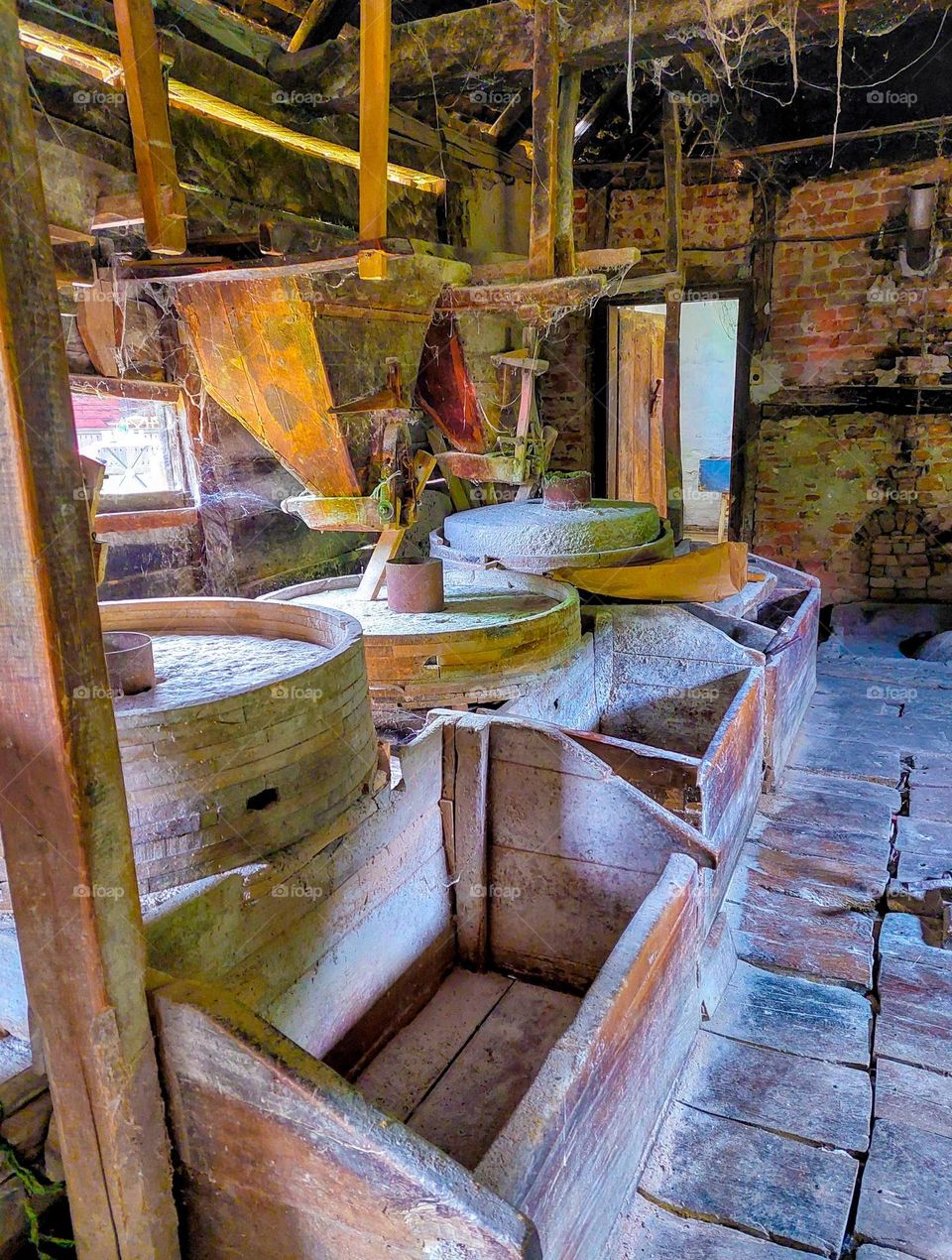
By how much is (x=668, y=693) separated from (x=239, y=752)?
3417 millimetres

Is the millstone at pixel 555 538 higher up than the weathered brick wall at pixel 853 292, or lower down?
lower down

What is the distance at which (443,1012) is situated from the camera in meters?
3.26

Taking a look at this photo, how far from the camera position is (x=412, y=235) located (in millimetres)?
6008

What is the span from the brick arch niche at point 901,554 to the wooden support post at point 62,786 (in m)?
7.90

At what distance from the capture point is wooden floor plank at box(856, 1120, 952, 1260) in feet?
7.21

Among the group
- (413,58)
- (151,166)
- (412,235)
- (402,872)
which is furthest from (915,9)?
(402,872)

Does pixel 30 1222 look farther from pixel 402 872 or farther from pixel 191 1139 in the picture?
pixel 402 872

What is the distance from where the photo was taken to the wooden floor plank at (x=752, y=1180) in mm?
2270

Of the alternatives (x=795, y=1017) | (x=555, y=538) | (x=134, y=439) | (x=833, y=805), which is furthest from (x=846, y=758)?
(x=134, y=439)

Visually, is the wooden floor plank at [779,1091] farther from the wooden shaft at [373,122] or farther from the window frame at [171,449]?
the window frame at [171,449]

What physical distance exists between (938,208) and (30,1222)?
8.86m

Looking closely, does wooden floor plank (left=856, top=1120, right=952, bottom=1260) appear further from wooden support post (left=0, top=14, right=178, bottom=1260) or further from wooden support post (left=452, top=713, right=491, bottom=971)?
wooden support post (left=0, top=14, right=178, bottom=1260)

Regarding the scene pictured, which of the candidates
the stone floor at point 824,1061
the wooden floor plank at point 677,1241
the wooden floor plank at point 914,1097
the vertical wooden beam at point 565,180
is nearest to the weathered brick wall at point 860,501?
the stone floor at point 824,1061

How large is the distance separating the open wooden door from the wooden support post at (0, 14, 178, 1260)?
800 centimetres
